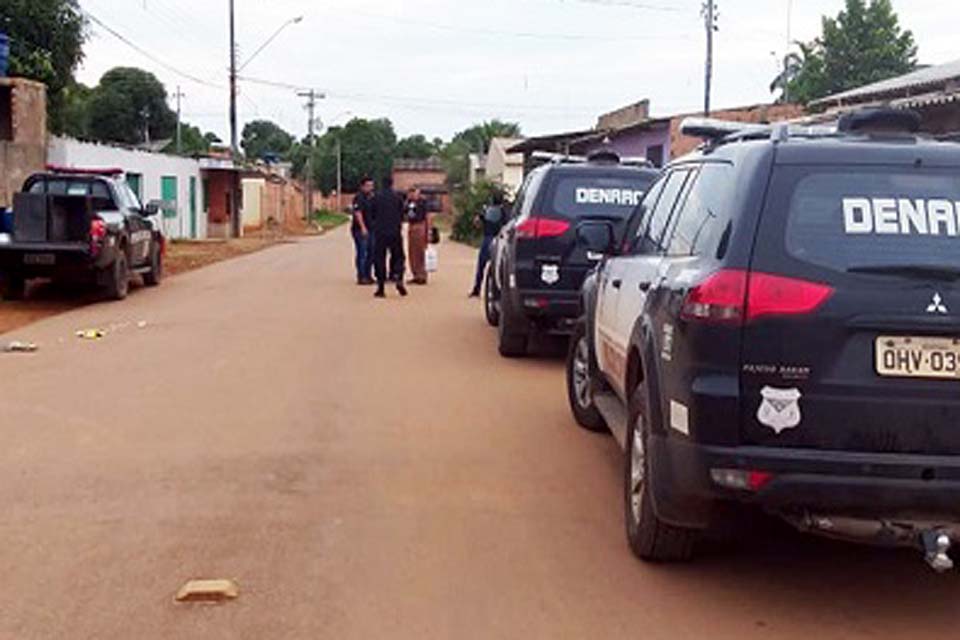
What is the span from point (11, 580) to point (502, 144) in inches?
2136

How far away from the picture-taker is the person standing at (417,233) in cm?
1948

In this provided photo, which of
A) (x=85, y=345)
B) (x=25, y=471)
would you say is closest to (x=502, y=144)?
(x=85, y=345)

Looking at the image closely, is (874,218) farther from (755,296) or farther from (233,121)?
(233,121)

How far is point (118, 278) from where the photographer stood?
16656mm

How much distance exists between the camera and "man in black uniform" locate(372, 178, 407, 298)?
1788 centimetres

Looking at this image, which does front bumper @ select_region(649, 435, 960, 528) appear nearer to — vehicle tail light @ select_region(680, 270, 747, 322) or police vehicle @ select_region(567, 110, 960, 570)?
police vehicle @ select_region(567, 110, 960, 570)

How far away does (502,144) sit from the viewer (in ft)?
192

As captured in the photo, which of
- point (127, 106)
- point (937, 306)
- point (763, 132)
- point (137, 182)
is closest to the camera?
point (937, 306)

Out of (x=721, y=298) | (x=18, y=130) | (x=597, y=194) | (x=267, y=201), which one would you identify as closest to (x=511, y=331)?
(x=597, y=194)

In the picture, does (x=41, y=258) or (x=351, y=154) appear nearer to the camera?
(x=41, y=258)

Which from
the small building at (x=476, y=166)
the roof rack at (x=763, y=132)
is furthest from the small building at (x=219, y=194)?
the roof rack at (x=763, y=132)

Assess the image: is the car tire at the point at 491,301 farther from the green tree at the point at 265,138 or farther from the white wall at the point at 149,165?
the green tree at the point at 265,138

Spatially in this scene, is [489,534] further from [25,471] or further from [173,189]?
[173,189]

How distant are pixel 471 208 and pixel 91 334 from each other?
29843 millimetres
